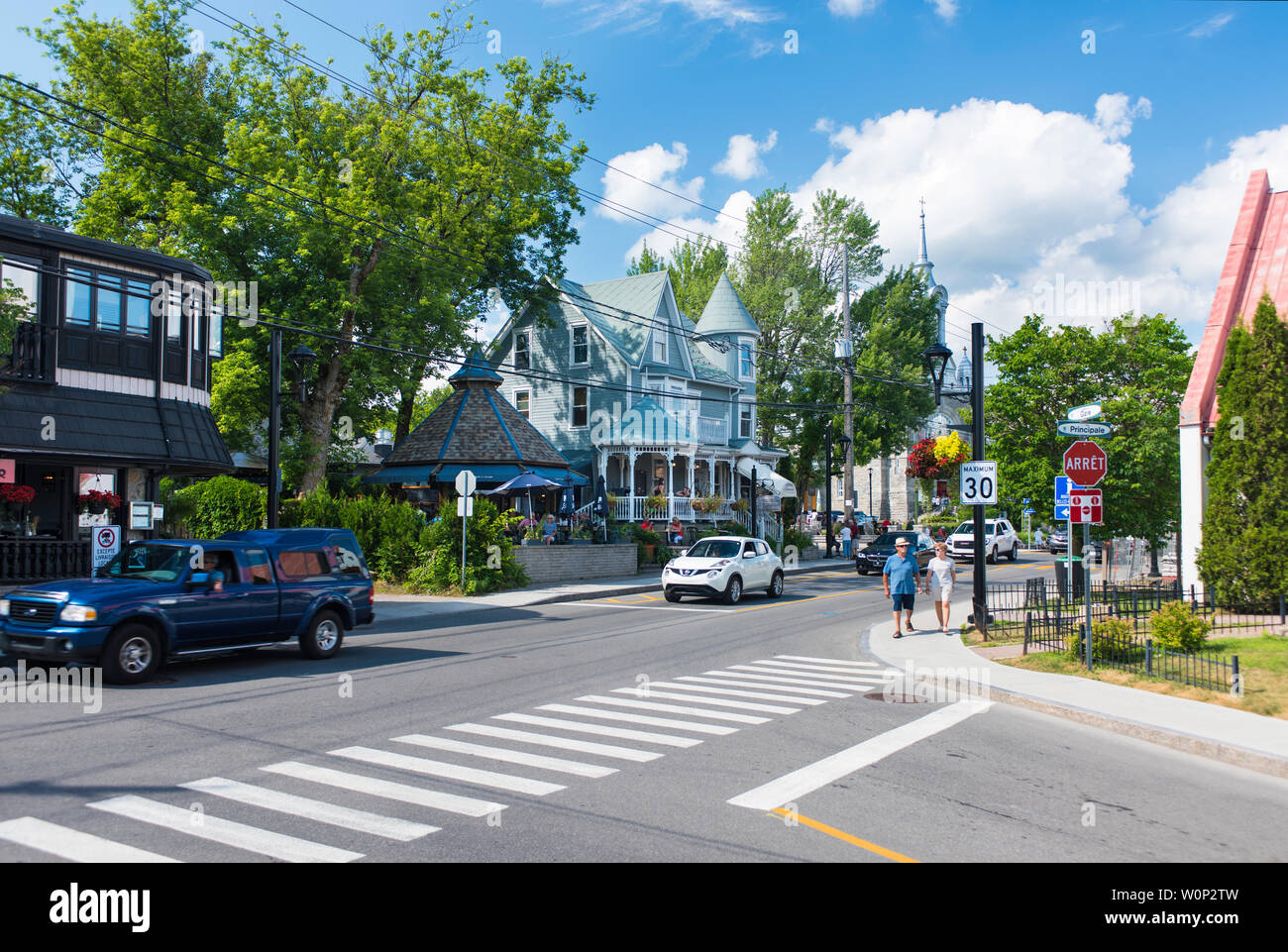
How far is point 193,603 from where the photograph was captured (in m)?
11.6

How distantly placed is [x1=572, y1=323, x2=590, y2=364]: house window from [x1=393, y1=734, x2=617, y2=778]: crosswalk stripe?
3434 cm

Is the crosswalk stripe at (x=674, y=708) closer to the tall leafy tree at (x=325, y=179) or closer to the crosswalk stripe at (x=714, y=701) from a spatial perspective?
the crosswalk stripe at (x=714, y=701)

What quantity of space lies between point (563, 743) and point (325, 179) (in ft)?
91.7

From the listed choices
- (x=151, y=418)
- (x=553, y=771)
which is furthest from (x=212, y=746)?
(x=151, y=418)

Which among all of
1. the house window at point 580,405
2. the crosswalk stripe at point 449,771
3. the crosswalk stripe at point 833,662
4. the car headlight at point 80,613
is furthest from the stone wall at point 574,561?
the crosswalk stripe at point 449,771

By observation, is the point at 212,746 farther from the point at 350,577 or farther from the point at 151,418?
the point at 151,418

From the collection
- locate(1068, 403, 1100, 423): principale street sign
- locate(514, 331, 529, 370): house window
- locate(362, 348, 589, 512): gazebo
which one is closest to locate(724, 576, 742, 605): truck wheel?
locate(362, 348, 589, 512): gazebo

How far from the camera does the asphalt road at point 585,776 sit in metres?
5.70

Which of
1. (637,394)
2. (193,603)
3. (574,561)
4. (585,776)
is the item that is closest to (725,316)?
(637,394)

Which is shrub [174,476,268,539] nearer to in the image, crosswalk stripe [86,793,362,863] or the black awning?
the black awning

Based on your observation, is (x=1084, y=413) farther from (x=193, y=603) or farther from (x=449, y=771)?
(x=193, y=603)

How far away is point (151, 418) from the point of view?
18.9m
